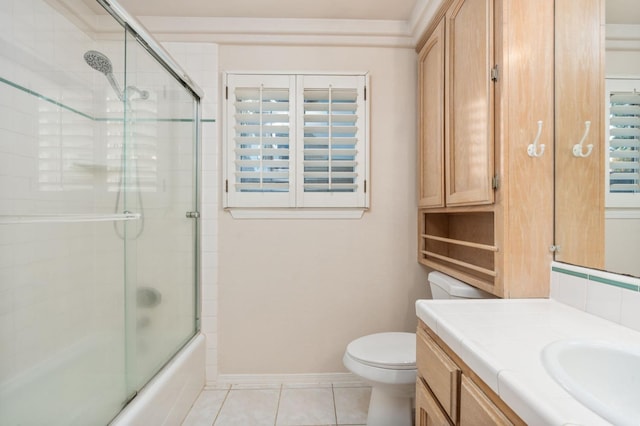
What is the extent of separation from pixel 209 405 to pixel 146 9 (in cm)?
233

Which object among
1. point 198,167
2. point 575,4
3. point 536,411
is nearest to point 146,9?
point 198,167

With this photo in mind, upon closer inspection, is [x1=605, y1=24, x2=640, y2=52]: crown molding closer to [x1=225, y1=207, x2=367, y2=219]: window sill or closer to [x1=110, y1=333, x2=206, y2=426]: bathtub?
[x1=225, y1=207, x2=367, y2=219]: window sill

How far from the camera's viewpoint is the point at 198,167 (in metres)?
2.02

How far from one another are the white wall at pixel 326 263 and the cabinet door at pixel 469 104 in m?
0.50

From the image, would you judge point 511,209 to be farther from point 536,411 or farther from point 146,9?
point 146,9

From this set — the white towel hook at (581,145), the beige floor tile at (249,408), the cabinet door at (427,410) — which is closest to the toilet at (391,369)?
the cabinet door at (427,410)

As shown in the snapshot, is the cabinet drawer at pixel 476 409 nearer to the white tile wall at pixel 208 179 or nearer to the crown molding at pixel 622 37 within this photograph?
the crown molding at pixel 622 37

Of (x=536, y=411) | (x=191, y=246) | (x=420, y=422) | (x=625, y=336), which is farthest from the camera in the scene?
(x=191, y=246)

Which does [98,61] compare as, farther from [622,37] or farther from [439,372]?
[622,37]

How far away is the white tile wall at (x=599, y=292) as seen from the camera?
880 millimetres

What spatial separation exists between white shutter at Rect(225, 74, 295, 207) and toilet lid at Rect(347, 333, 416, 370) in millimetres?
924

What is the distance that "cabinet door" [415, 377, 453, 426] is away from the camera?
0.91m

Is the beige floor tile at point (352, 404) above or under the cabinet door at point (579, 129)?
under

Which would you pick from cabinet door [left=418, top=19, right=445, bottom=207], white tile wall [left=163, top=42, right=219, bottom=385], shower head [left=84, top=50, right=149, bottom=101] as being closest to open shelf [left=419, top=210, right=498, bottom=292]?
cabinet door [left=418, top=19, right=445, bottom=207]
